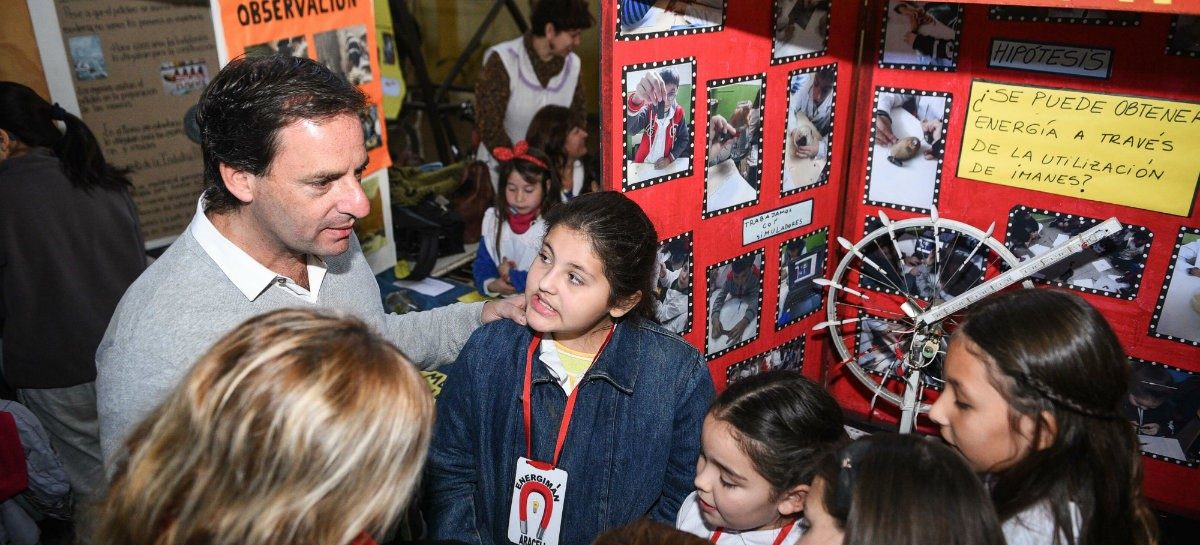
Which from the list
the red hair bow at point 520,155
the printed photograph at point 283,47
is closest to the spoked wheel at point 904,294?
the red hair bow at point 520,155

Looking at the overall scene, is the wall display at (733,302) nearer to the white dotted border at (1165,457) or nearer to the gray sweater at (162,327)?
the white dotted border at (1165,457)

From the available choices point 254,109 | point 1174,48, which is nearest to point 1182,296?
point 1174,48

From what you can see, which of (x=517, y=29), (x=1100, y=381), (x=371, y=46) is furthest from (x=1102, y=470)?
(x=517, y=29)

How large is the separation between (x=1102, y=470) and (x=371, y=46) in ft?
12.1

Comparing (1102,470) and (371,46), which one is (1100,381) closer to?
(1102,470)

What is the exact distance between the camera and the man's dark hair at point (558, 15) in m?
4.91

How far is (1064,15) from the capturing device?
7.88ft

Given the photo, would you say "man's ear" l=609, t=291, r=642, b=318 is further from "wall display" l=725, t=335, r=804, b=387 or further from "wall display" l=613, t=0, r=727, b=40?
"wall display" l=725, t=335, r=804, b=387

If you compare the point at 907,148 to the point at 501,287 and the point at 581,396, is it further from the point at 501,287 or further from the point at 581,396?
the point at 501,287

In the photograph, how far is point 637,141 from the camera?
220cm

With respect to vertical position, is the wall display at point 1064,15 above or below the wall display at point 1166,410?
above

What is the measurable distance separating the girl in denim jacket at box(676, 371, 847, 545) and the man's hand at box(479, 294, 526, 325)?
1.83 feet

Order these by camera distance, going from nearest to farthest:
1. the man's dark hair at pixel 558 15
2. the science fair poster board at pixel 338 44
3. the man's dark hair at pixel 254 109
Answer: the man's dark hair at pixel 254 109, the science fair poster board at pixel 338 44, the man's dark hair at pixel 558 15

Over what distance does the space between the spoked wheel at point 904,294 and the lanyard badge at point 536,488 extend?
1346 millimetres
